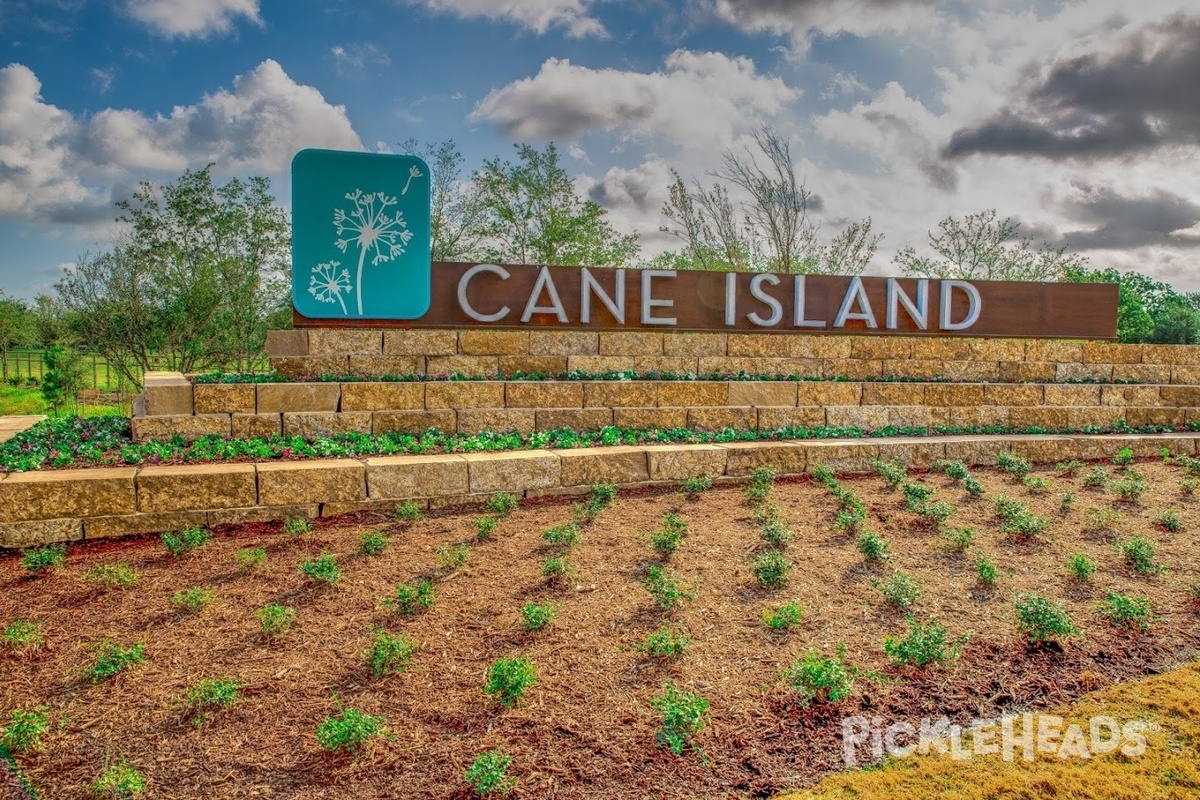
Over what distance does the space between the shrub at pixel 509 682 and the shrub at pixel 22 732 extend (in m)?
1.68

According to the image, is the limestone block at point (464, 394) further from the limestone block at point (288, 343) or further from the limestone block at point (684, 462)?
the limestone block at point (684, 462)

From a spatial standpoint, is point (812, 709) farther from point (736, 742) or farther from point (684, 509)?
point (684, 509)

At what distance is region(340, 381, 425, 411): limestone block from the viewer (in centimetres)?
650

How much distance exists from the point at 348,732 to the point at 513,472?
291cm

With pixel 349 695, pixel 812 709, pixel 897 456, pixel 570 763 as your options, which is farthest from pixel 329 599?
Result: pixel 897 456

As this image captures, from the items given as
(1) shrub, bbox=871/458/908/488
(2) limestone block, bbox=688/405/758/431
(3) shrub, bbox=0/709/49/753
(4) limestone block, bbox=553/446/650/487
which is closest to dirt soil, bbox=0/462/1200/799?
(3) shrub, bbox=0/709/49/753

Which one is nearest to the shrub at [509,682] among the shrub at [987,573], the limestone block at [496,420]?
the shrub at [987,573]

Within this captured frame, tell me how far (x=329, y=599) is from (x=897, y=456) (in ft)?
16.5

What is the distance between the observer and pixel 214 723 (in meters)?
2.81

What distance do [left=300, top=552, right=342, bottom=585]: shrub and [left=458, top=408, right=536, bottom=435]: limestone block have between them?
8.81ft

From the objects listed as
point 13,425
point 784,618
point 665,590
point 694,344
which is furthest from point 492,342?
point 13,425

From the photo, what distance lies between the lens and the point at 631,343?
314 inches

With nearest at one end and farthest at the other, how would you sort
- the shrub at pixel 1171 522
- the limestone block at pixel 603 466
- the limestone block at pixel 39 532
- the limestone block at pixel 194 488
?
1. the limestone block at pixel 39 532
2. the limestone block at pixel 194 488
3. the shrub at pixel 1171 522
4. the limestone block at pixel 603 466

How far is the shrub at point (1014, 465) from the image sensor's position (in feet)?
20.5
